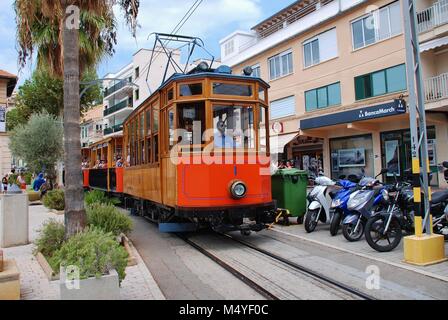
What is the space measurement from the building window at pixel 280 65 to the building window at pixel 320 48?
1526 mm

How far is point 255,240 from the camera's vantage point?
8445 mm

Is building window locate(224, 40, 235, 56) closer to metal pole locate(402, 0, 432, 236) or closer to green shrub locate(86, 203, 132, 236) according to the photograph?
green shrub locate(86, 203, 132, 236)

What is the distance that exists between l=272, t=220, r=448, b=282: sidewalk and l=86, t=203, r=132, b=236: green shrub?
11.6ft

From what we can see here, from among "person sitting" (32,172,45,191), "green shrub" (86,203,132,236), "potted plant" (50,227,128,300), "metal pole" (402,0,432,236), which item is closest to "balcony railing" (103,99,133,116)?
A: "person sitting" (32,172,45,191)

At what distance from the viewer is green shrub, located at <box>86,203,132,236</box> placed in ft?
25.5

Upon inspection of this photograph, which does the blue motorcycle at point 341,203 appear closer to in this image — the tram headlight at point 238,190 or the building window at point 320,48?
the tram headlight at point 238,190

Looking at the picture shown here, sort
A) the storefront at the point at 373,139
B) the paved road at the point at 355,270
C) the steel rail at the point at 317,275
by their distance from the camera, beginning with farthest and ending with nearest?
the storefront at the point at 373,139 < the paved road at the point at 355,270 < the steel rail at the point at 317,275

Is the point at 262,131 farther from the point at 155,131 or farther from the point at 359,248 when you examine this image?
the point at 359,248

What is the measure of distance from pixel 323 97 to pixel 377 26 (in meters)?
4.72

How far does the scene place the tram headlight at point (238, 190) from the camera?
24.6ft

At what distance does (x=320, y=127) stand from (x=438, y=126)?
599 centimetres

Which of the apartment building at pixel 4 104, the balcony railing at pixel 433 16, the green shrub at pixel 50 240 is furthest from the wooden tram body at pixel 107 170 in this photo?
the balcony railing at pixel 433 16
